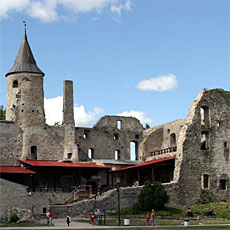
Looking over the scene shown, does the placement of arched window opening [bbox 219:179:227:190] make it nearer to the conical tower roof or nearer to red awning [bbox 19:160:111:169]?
red awning [bbox 19:160:111:169]

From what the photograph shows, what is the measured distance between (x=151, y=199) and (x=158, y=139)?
19505 millimetres

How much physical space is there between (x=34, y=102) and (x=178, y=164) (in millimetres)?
17456

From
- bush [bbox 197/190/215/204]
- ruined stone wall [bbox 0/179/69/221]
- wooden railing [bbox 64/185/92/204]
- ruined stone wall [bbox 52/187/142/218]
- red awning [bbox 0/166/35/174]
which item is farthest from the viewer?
bush [bbox 197/190/215/204]

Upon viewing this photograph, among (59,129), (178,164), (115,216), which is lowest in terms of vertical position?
(115,216)

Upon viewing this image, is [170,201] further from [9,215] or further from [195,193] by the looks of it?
[9,215]

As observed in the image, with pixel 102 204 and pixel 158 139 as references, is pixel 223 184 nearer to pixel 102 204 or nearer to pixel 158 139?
pixel 102 204

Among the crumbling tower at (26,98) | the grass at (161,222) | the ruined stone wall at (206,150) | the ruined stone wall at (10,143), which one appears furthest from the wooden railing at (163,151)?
the grass at (161,222)

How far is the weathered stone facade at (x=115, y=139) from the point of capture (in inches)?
2266

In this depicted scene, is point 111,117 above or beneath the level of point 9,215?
above

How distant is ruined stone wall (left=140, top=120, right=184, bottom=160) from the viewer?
68312 mm

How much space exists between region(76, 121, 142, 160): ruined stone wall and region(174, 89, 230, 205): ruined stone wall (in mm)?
14214

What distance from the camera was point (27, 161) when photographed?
6150 centimetres

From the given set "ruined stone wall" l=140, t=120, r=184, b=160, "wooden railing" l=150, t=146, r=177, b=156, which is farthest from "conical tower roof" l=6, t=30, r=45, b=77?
"wooden railing" l=150, t=146, r=177, b=156

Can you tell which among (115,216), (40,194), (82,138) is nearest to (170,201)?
(115,216)
